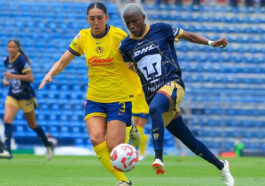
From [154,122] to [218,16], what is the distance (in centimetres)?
2011

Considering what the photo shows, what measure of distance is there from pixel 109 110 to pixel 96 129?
32 centimetres

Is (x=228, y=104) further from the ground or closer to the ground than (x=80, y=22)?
closer to the ground

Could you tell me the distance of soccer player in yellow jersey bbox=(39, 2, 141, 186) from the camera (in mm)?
7582

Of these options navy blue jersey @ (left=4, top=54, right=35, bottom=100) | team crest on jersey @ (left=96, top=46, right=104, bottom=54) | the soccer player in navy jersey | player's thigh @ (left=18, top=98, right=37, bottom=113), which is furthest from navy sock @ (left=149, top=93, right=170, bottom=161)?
player's thigh @ (left=18, top=98, right=37, bottom=113)

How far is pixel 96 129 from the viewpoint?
24.8ft

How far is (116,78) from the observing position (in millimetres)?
7863

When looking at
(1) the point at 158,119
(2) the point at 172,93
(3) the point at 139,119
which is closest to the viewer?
(1) the point at 158,119

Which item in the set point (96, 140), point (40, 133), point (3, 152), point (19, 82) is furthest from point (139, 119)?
point (96, 140)

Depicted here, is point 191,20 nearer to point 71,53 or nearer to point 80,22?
point 80,22

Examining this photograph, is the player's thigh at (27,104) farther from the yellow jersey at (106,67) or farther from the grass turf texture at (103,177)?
the yellow jersey at (106,67)

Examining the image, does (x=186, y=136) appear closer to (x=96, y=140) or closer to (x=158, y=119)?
(x=158, y=119)

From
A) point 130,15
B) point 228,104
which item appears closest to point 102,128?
point 130,15

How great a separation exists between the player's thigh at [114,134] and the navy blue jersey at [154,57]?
1.60 ft

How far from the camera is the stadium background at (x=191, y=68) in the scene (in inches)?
886
